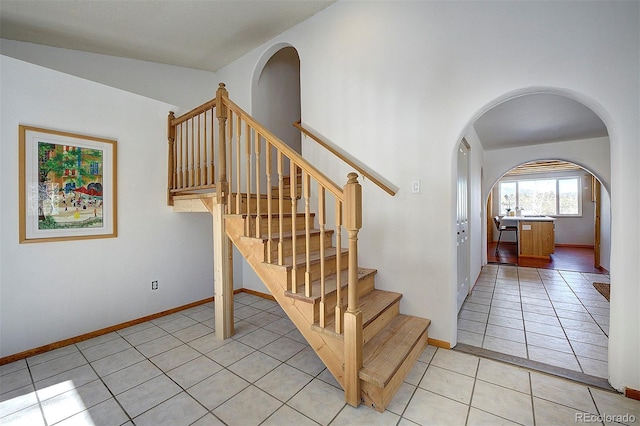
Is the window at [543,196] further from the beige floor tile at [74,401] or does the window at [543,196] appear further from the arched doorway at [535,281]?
the beige floor tile at [74,401]

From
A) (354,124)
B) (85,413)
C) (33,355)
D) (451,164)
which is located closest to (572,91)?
(451,164)

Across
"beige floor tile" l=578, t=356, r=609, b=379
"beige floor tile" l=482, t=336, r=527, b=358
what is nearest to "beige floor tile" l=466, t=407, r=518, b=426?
"beige floor tile" l=482, t=336, r=527, b=358

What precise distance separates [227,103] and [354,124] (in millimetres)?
1346

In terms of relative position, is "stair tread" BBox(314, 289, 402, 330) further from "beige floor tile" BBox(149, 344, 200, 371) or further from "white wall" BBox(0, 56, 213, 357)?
"white wall" BBox(0, 56, 213, 357)

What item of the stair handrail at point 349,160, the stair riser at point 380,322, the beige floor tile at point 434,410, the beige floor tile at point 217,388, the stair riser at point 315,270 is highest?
the stair handrail at point 349,160

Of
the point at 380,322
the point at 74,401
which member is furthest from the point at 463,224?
the point at 74,401

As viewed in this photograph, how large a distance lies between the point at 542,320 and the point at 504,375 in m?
1.45

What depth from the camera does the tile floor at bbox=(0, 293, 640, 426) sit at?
5.44 feet


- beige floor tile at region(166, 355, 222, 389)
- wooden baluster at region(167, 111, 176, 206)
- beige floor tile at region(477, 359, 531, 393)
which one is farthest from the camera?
wooden baluster at region(167, 111, 176, 206)

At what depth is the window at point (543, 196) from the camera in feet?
29.1

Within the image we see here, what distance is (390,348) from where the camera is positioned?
205cm

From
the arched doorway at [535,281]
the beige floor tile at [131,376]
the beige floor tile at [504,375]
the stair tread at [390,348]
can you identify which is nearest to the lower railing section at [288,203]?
the stair tread at [390,348]

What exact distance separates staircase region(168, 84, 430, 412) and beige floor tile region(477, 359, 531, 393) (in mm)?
481

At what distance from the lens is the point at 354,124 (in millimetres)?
2988
